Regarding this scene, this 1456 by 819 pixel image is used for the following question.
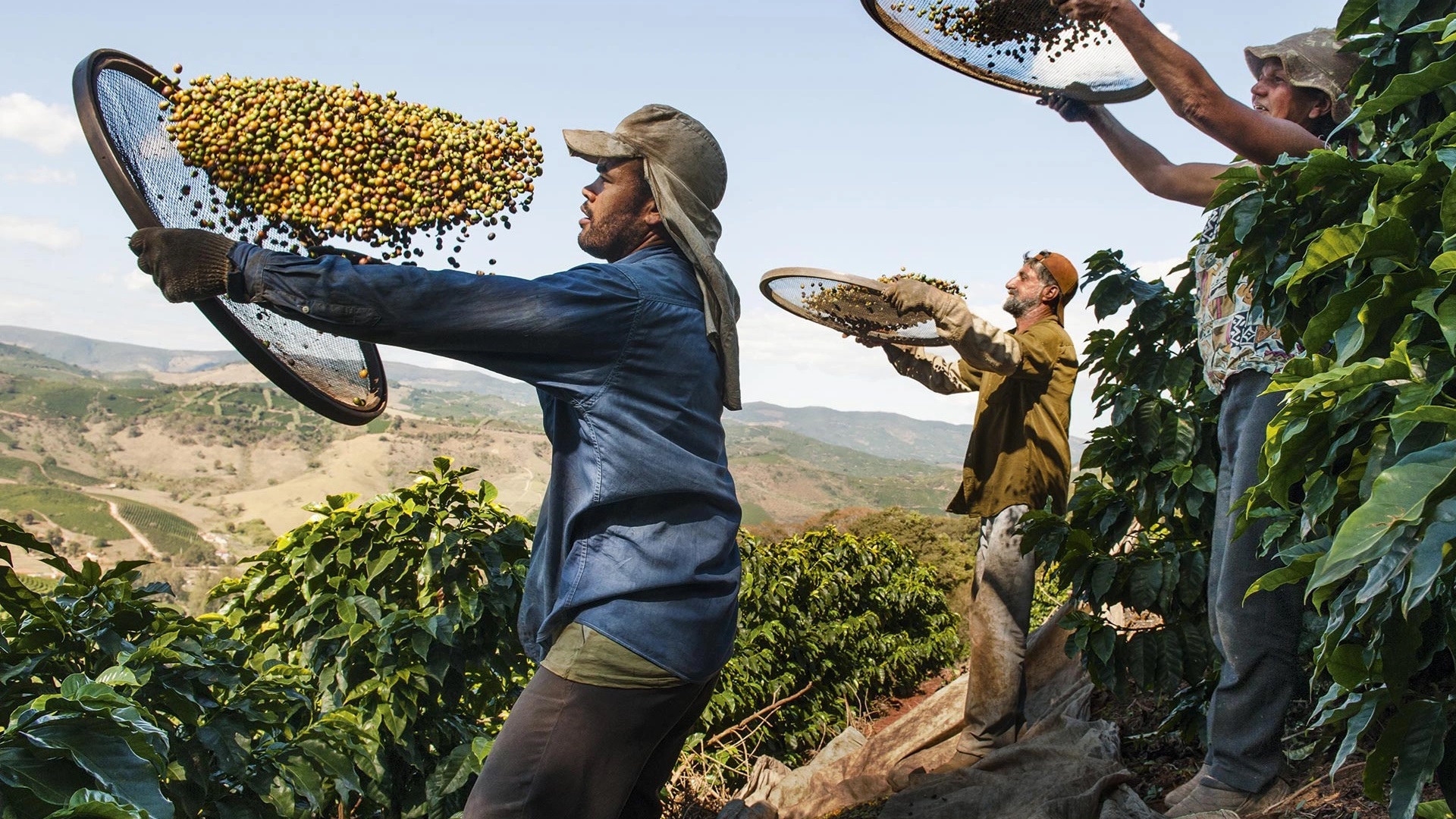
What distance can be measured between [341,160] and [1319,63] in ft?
8.53

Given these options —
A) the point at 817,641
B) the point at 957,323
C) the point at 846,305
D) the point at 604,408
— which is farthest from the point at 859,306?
the point at 817,641

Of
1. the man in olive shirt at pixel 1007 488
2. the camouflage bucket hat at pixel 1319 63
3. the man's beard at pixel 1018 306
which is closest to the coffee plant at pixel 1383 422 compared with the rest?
the camouflage bucket hat at pixel 1319 63

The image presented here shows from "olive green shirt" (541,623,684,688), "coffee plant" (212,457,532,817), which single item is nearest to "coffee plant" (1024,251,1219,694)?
"coffee plant" (212,457,532,817)

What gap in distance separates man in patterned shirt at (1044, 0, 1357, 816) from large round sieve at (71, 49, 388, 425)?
2184 mm

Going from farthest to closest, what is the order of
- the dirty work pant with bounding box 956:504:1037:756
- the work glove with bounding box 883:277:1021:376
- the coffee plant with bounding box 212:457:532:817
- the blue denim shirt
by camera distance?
the dirty work pant with bounding box 956:504:1037:756 < the work glove with bounding box 883:277:1021:376 < the coffee plant with bounding box 212:457:532:817 < the blue denim shirt

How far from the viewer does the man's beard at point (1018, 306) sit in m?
4.48

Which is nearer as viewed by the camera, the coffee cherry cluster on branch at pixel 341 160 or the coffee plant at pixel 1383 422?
the coffee plant at pixel 1383 422

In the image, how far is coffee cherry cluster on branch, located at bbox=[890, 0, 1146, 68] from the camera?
3.27 meters

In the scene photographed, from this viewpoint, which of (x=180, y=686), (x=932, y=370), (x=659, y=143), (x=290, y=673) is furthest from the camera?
(x=932, y=370)

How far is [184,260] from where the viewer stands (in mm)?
Result: 1849

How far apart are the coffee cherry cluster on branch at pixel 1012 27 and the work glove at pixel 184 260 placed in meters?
2.28

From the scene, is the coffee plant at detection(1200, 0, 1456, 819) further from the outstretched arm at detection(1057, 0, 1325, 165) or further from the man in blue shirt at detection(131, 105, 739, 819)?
the man in blue shirt at detection(131, 105, 739, 819)

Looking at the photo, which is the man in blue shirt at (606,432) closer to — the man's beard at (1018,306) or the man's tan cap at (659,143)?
the man's tan cap at (659,143)

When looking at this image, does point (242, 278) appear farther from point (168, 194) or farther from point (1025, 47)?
point (1025, 47)
